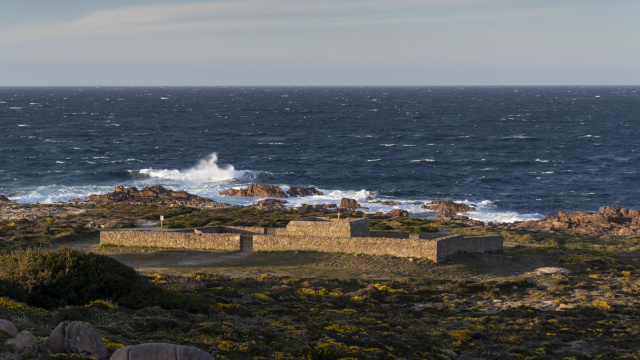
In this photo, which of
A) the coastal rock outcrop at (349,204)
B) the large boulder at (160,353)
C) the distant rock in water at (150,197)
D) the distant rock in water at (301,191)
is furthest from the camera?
the distant rock in water at (301,191)

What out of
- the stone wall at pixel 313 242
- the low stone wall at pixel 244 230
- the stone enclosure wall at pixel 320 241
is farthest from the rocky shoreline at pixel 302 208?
the low stone wall at pixel 244 230

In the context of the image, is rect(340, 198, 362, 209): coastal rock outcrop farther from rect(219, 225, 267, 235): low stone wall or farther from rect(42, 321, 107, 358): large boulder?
rect(42, 321, 107, 358): large boulder

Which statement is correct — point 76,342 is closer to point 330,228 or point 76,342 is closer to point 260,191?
point 330,228

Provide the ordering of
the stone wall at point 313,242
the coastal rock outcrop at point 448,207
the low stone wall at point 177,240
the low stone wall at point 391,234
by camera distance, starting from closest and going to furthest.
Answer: the stone wall at point 313,242 → the low stone wall at point 177,240 → the low stone wall at point 391,234 → the coastal rock outcrop at point 448,207

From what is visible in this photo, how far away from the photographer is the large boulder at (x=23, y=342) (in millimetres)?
12828

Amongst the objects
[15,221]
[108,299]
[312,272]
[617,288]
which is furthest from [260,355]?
[15,221]

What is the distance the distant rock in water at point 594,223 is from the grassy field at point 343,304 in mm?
19284

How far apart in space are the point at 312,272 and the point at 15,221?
30.6 meters

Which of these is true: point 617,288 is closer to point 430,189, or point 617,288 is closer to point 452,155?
point 430,189

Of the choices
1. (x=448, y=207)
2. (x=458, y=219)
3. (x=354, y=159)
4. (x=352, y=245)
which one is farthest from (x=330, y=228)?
(x=354, y=159)

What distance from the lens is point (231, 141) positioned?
403 feet

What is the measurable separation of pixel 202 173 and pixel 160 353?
80.6m

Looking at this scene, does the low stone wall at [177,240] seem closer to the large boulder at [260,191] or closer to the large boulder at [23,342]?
the large boulder at [23,342]

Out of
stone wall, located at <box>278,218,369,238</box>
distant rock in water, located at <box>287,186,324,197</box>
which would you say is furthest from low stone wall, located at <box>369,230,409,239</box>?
distant rock in water, located at <box>287,186,324,197</box>
